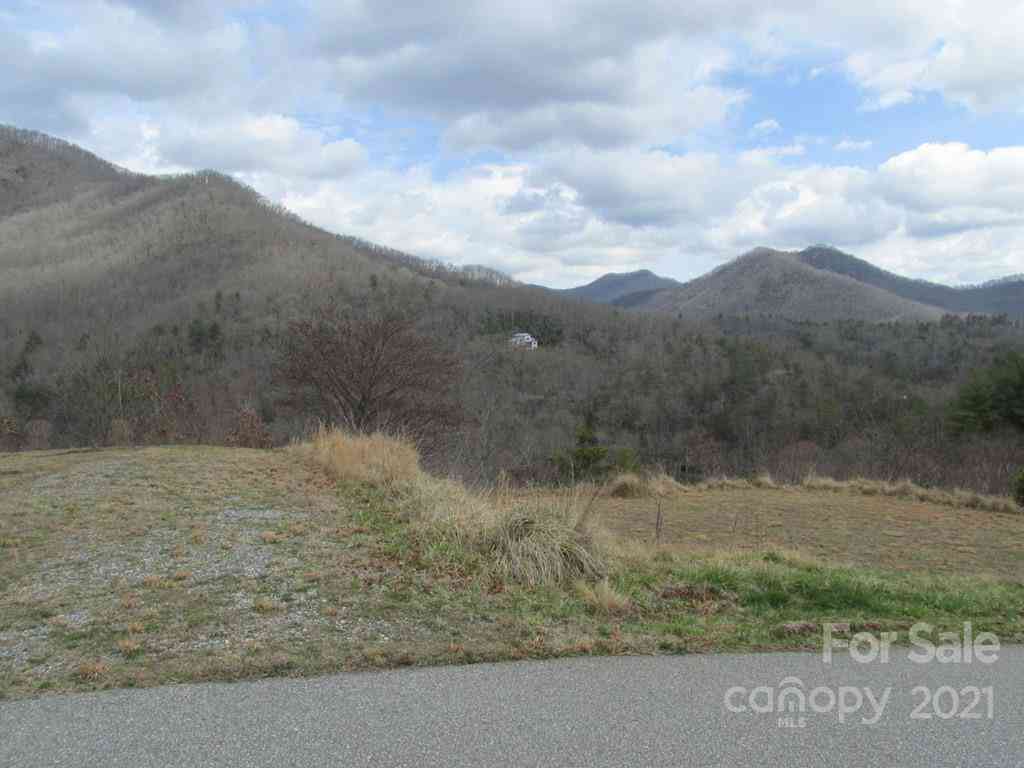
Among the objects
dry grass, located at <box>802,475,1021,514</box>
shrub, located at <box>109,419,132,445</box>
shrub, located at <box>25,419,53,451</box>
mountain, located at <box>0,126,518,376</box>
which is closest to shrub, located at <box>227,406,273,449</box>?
shrub, located at <box>109,419,132,445</box>

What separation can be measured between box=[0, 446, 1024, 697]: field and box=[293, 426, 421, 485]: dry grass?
38 centimetres

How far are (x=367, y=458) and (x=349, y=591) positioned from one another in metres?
5.90

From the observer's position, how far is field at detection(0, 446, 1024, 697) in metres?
4.73

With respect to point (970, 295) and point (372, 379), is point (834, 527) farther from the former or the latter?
point (970, 295)

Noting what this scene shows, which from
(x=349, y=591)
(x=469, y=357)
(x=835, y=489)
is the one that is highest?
(x=469, y=357)

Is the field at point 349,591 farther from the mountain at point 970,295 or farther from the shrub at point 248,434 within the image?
the mountain at point 970,295

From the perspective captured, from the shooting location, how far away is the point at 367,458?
1173cm

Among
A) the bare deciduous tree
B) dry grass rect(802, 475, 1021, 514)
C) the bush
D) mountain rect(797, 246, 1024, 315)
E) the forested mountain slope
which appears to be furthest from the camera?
mountain rect(797, 246, 1024, 315)

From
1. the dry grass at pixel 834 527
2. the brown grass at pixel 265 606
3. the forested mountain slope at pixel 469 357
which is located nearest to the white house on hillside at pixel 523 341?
the forested mountain slope at pixel 469 357

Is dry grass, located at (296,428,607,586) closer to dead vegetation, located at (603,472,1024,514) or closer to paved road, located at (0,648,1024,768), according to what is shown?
paved road, located at (0,648,1024,768)

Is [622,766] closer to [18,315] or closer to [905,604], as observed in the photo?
[905,604]

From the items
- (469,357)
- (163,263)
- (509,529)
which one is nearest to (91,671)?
(509,529)

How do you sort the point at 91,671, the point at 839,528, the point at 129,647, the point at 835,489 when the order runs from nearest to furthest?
the point at 91,671 < the point at 129,647 < the point at 839,528 < the point at 835,489

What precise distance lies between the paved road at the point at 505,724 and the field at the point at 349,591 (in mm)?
347
